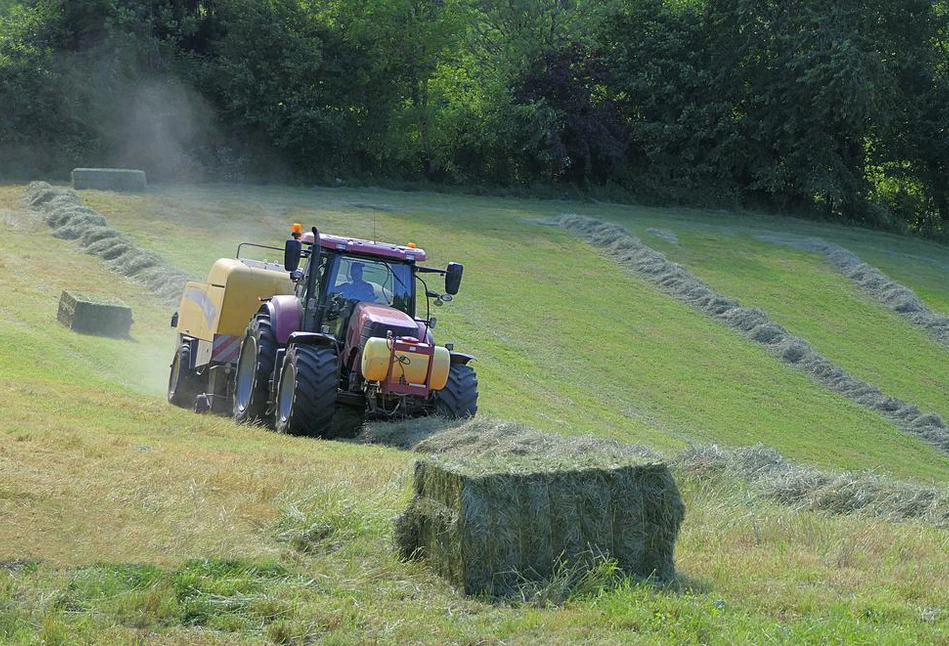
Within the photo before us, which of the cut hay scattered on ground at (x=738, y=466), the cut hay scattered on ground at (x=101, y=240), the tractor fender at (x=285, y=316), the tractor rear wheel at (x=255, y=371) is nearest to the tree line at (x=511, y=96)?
the cut hay scattered on ground at (x=101, y=240)

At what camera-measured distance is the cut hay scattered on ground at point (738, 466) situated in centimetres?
1231

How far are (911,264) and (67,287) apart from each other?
28397mm

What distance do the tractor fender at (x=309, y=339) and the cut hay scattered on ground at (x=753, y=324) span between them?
13.6 m

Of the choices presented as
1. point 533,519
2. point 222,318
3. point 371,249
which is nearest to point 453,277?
point 371,249

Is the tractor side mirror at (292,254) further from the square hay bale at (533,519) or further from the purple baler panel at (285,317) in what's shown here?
the square hay bale at (533,519)

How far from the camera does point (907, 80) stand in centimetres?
5250

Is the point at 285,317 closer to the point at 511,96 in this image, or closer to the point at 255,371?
the point at 255,371

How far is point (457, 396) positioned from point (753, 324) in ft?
54.7

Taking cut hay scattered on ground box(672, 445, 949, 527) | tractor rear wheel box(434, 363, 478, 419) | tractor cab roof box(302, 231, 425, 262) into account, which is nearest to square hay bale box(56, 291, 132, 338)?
tractor cab roof box(302, 231, 425, 262)

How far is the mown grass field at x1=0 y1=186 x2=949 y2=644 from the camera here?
741 cm

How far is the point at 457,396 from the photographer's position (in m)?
16.6

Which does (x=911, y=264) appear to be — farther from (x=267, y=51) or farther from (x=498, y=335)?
(x=267, y=51)

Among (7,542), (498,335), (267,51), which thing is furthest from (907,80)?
(7,542)

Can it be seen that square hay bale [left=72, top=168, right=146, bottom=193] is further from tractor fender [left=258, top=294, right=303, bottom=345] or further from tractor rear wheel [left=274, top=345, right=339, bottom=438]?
tractor rear wheel [left=274, top=345, right=339, bottom=438]
